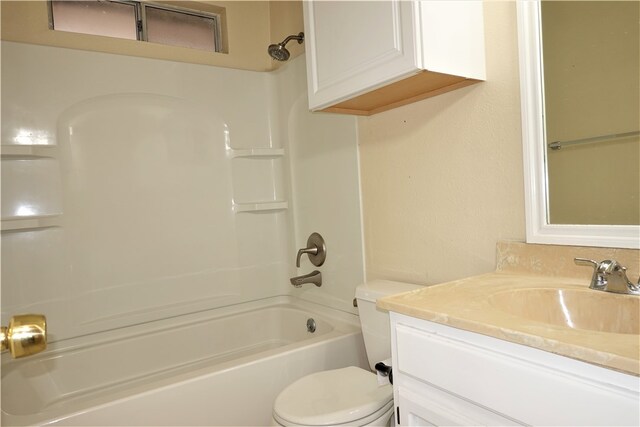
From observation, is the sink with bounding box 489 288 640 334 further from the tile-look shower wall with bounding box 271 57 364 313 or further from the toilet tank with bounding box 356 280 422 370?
the tile-look shower wall with bounding box 271 57 364 313

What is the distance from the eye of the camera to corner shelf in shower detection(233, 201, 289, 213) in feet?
7.99

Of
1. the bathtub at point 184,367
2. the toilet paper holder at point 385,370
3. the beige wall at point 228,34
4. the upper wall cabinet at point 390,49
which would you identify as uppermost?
the beige wall at point 228,34

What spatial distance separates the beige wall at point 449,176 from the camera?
1251 mm

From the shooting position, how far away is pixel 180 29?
2.39 meters

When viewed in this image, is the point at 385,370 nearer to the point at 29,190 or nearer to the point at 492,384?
the point at 492,384

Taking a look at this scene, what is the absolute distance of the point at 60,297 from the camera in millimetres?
1971

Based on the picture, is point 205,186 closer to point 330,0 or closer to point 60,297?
point 60,297

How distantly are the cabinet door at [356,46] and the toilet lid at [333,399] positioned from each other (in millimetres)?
994

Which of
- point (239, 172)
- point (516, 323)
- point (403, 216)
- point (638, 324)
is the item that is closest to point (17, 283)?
point (239, 172)

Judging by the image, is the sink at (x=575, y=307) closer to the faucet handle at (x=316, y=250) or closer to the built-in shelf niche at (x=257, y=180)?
the faucet handle at (x=316, y=250)

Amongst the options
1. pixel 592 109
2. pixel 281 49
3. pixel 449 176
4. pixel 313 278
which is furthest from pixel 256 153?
pixel 592 109

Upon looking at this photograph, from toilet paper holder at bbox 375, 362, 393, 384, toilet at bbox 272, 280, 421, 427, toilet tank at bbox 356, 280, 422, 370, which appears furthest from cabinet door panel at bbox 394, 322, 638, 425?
toilet tank at bbox 356, 280, 422, 370

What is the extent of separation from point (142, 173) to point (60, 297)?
0.73 m

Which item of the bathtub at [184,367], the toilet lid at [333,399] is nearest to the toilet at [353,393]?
the toilet lid at [333,399]
